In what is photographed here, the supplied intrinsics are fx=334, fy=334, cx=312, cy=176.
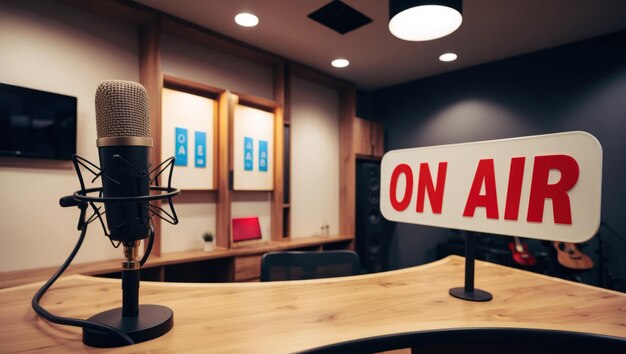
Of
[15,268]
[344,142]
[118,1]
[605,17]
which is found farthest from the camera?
[344,142]

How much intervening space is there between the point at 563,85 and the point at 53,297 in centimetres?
450

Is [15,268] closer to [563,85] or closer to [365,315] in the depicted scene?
[365,315]

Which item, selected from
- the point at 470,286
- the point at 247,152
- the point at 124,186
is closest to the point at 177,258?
the point at 247,152

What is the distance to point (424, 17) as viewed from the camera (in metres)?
2.00

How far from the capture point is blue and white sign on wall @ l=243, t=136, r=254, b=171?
3.35m

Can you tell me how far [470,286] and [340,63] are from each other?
10.9 ft

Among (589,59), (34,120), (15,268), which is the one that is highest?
(589,59)

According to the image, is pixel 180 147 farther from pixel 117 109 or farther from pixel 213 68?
pixel 117 109

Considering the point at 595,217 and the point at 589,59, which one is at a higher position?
the point at 589,59

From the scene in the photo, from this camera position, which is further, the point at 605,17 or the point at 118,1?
the point at 605,17

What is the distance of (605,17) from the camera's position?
2.95m

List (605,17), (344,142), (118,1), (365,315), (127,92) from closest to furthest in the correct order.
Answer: (127,92)
(365,315)
(118,1)
(605,17)
(344,142)

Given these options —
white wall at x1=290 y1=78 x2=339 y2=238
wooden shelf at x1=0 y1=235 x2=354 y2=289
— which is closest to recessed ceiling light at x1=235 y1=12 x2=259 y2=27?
white wall at x1=290 y1=78 x2=339 y2=238

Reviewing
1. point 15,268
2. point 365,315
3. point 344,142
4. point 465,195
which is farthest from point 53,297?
point 344,142
